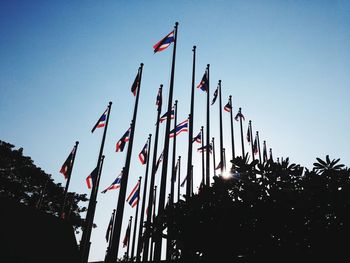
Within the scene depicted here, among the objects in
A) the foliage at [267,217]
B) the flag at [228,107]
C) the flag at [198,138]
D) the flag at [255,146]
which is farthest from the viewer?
the flag at [255,146]

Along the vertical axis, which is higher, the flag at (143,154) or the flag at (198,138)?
the flag at (198,138)

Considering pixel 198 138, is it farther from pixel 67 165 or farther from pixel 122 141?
pixel 67 165

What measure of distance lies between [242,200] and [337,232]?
209cm

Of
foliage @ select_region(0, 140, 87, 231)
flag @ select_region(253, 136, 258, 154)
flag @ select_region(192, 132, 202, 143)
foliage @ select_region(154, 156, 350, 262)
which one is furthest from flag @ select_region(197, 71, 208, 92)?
foliage @ select_region(0, 140, 87, 231)

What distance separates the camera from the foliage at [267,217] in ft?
18.5

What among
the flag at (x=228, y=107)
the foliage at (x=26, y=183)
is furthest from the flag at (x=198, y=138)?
the foliage at (x=26, y=183)

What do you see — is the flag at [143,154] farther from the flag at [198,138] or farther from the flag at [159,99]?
the flag at [198,138]

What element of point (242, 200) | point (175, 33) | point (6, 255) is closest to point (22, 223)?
point (6, 255)

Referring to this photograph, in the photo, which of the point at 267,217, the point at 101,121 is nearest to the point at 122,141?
the point at 101,121

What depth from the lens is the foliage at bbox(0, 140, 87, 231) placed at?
3369 cm

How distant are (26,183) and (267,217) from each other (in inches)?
1503

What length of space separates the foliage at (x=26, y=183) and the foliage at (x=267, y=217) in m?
30.7

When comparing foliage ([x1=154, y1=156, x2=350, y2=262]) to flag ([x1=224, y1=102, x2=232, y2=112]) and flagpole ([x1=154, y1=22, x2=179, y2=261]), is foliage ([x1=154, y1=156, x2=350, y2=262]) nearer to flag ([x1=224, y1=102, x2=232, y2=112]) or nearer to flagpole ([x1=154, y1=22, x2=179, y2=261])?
flagpole ([x1=154, y1=22, x2=179, y2=261])

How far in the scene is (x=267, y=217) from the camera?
6039 millimetres
